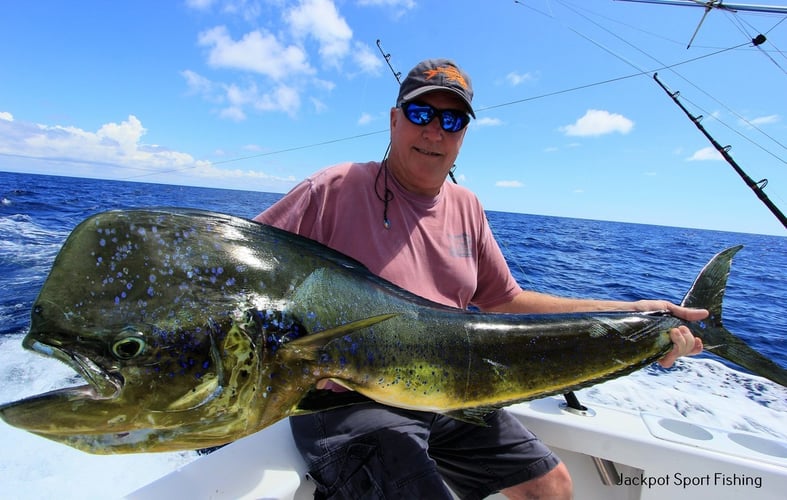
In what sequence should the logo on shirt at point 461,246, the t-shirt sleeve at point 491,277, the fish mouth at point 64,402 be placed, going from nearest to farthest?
the fish mouth at point 64,402, the logo on shirt at point 461,246, the t-shirt sleeve at point 491,277

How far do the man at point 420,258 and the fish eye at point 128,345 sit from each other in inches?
36.0

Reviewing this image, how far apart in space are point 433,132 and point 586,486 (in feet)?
7.91

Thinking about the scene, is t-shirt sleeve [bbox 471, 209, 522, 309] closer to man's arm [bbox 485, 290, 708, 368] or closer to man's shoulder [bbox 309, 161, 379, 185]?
man's arm [bbox 485, 290, 708, 368]

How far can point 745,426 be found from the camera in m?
4.14

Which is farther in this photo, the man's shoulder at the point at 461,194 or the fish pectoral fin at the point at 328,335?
the man's shoulder at the point at 461,194

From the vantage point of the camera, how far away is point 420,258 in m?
2.18

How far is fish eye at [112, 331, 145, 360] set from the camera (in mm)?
1068

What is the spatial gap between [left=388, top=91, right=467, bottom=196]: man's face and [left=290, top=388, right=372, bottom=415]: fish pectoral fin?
1306 mm

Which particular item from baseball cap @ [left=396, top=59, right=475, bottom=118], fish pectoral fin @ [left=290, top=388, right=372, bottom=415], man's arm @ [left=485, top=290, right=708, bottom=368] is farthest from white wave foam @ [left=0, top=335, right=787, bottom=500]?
baseball cap @ [left=396, top=59, right=475, bottom=118]

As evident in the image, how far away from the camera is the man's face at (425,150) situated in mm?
2248

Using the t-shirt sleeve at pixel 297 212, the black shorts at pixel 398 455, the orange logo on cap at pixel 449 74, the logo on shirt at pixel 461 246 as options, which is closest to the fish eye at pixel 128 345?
the t-shirt sleeve at pixel 297 212

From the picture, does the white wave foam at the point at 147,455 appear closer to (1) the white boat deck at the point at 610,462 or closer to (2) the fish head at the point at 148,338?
(1) the white boat deck at the point at 610,462

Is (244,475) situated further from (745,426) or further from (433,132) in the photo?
(745,426)

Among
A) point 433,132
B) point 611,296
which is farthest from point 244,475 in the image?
point 611,296
